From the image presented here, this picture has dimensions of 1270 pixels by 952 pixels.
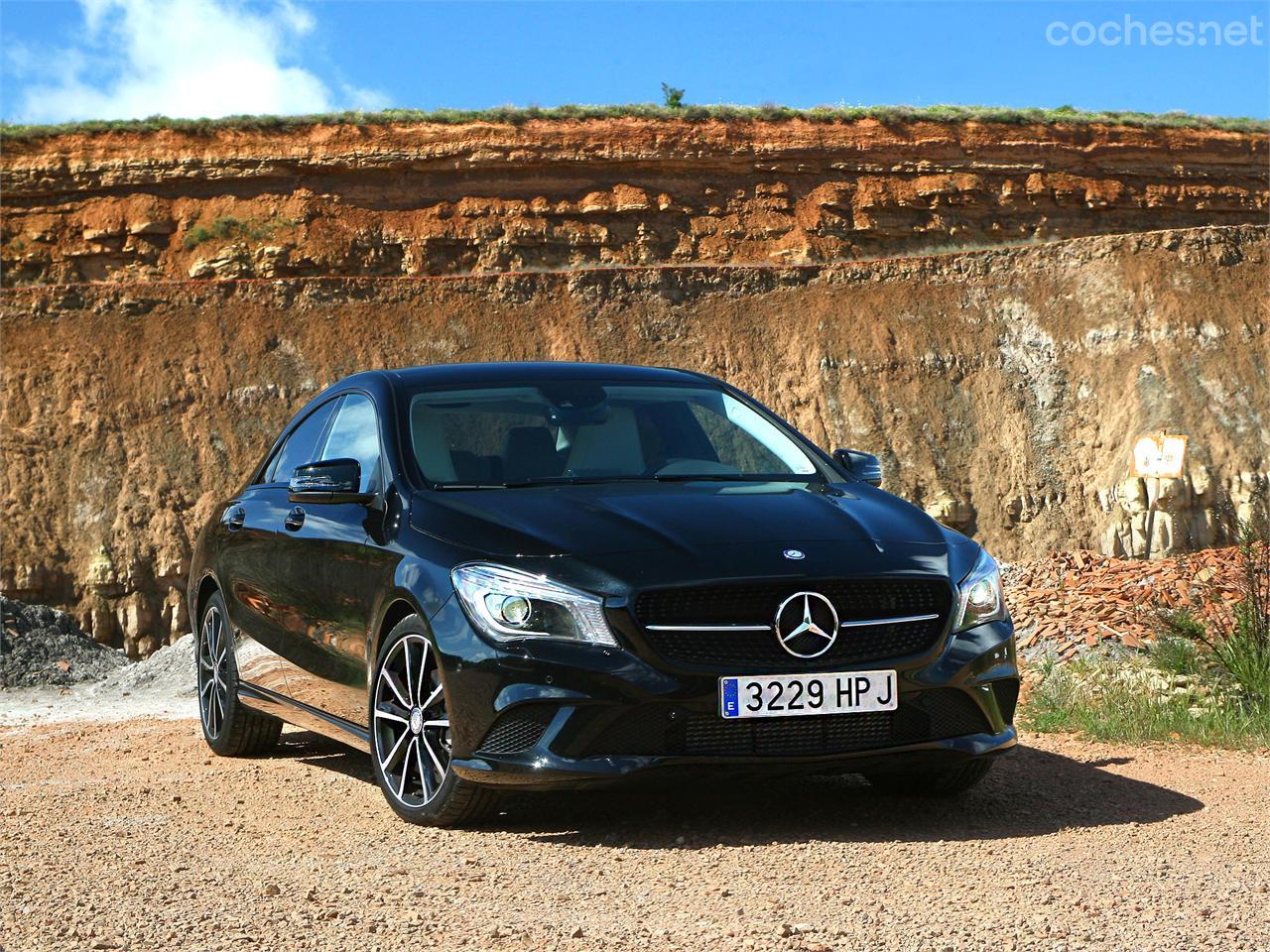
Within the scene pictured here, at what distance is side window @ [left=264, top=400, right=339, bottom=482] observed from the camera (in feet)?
24.9

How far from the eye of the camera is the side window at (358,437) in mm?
6660

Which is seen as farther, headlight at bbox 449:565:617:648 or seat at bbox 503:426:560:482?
seat at bbox 503:426:560:482

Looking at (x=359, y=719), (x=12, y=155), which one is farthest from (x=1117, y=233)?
(x=359, y=719)

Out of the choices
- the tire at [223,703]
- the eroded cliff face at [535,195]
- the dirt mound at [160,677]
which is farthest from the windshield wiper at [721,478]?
the eroded cliff face at [535,195]

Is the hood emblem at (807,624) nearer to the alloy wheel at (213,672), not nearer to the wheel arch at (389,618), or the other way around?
the wheel arch at (389,618)

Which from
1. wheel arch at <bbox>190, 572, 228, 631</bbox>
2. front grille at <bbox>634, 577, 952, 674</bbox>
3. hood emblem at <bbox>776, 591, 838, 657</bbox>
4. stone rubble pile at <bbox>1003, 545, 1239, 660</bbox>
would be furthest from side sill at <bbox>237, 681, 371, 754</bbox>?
stone rubble pile at <bbox>1003, 545, 1239, 660</bbox>

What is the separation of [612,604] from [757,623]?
1.60ft

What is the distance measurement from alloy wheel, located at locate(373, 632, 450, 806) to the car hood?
45cm

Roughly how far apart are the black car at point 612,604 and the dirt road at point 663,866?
290mm

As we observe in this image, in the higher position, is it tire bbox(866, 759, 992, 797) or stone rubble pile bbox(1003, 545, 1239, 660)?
stone rubble pile bbox(1003, 545, 1239, 660)

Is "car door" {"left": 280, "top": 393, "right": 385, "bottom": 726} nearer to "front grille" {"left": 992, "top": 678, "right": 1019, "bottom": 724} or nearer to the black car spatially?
the black car

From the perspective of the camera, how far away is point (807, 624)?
5.46 metres

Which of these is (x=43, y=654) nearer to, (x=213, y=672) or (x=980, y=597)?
(x=213, y=672)

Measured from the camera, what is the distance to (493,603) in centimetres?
547
